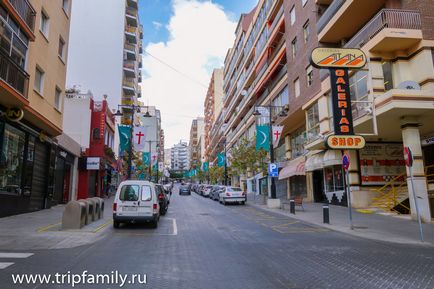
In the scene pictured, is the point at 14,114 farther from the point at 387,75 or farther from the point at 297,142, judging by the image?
the point at 297,142

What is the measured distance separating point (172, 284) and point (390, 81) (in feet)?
57.7

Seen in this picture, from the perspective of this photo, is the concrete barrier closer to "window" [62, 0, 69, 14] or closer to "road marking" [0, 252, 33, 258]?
"road marking" [0, 252, 33, 258]

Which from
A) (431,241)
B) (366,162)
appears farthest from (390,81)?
(431,241)

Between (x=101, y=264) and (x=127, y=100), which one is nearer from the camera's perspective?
(x=101, y=264)

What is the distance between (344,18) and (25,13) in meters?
17.9

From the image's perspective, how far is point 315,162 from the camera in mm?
25203

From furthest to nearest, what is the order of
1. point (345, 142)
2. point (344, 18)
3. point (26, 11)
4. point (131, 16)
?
point (131, 16)
point (344, 18)
point (26, 11)
point (345, 142)

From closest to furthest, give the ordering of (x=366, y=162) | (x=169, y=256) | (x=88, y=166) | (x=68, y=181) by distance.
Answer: (x=169, y=256) < (x=366, y=162) < (x=68, y=181) < (x=88, y=166)

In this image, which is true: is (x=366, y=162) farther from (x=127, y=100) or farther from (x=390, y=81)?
(x=127, y=100)

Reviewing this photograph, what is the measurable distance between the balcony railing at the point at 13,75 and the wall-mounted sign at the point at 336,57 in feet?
44.6

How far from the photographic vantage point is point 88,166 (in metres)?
29.7

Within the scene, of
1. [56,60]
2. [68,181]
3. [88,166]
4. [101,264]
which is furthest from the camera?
[88,166]

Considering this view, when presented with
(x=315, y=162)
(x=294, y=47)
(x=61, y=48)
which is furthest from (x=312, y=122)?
(x=61, y=48)

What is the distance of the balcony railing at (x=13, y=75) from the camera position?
44.2 feet
